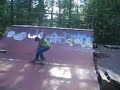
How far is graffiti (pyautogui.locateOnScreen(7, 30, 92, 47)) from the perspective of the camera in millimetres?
13688

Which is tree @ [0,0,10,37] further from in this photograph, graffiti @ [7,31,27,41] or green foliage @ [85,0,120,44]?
graffiti @ [7,31,27,41]

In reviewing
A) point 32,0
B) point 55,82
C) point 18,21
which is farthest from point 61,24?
point 55,82

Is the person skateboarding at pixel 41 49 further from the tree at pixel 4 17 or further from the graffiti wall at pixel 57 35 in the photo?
the tree at pixel 4 17

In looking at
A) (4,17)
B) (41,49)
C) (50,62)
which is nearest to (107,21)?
(4,17)

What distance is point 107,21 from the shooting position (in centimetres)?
2117

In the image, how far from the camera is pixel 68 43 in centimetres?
1372

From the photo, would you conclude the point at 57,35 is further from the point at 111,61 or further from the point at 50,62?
the point at 111,61

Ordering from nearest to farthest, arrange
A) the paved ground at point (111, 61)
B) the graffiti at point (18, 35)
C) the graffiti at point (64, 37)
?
the paved ground at point (111, 61) < the graffiti at point (64, 37) < the graffiti at point (18, 35)

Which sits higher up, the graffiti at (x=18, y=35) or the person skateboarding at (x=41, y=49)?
the graffiti at (x=18, y=35)

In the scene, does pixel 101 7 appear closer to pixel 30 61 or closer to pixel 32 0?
pixel 32 0

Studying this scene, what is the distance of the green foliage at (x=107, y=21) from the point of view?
822 inches

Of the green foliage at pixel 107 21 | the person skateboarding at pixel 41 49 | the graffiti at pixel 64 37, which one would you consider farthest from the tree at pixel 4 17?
the person skateboarding at pixel 41 49

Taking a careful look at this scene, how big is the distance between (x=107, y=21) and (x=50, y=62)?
10.7 m

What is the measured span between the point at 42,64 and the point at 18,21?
9272mm
